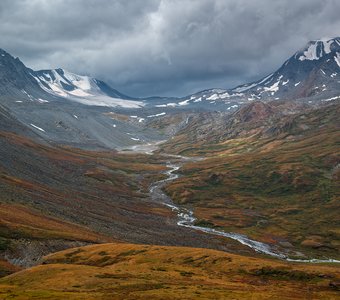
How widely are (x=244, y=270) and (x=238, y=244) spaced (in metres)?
81.2

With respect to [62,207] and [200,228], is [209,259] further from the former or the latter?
[200,228]

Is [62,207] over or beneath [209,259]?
over

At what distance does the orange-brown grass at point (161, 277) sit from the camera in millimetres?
58219

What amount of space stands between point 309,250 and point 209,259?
3460 inches

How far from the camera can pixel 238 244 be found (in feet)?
530

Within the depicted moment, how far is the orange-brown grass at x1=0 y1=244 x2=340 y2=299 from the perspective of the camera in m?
58.2

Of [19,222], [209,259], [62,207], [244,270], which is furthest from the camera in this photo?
[62,207]

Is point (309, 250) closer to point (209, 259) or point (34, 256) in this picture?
point (209, 259)

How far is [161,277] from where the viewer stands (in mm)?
71875

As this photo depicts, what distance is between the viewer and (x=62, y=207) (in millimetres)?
156000

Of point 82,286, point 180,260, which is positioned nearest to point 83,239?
point 180,260

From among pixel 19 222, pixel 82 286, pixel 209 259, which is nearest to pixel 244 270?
pixel 209 259

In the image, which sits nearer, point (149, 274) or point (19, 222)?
point (149, 274)

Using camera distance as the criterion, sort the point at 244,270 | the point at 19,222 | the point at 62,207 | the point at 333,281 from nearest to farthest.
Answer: the point at 333,281, the point at 244,270, the point at 19,222, the point at 62,207
